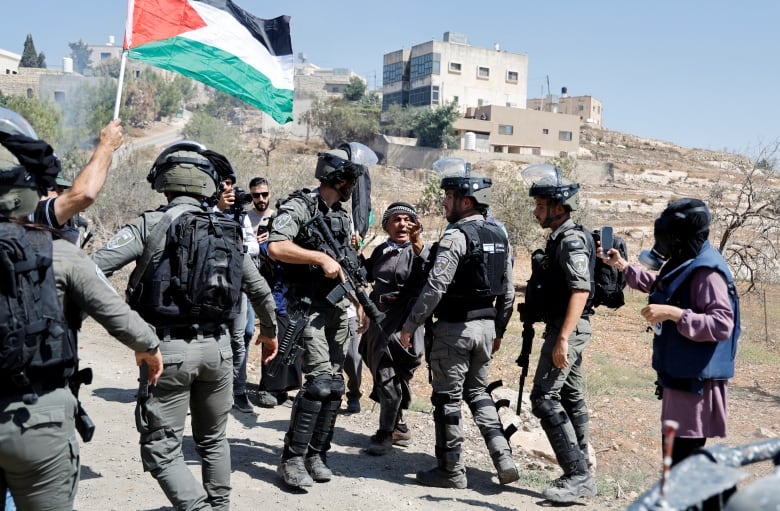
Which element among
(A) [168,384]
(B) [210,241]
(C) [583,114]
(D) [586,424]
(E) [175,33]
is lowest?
(D) [586,424]

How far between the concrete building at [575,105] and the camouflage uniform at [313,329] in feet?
290

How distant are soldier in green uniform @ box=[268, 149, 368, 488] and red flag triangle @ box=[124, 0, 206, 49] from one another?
1636 mm

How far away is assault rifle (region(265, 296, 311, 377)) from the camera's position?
464 cm

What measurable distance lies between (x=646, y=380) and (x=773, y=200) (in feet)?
22.5

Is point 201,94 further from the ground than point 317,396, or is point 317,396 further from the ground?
point 201,94

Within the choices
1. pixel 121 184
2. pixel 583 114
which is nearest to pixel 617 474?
pixel 121 184

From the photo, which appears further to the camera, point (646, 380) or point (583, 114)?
point (583, 114)

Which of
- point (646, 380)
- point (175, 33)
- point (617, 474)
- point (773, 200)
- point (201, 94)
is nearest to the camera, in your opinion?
point (175, 33)

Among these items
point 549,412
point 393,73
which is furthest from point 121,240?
point 393,73

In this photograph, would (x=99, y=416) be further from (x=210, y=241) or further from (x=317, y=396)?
(x=210, y=241)

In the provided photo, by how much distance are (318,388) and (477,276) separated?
128 cm

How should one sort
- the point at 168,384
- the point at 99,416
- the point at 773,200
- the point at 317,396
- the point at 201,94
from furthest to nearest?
the point at 201,94 → the point at 773,200 → the point at 99,416 → the point at 317,396 → the point at 168,384

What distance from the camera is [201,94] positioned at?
102688mm

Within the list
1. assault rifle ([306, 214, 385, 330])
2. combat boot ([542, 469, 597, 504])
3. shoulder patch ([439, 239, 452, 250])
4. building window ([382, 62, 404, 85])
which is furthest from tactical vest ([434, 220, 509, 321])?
building window ([382, 62, 404, 85])
